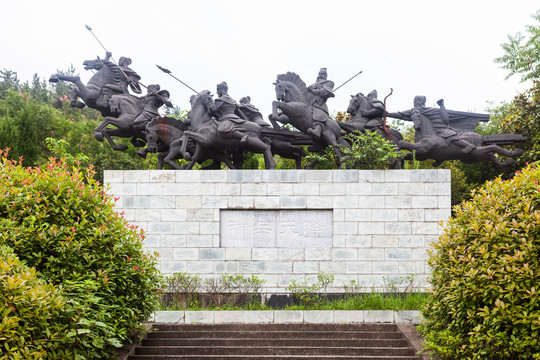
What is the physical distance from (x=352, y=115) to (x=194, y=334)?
6.42 m

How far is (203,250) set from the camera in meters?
9.78

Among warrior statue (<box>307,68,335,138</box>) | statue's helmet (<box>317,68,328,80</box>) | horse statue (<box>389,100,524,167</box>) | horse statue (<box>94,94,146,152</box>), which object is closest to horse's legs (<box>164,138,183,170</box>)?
horse statue (<box>94,94,146,152</box>)

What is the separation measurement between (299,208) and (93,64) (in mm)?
6029

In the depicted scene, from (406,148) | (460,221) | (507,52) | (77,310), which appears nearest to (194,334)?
(77,310)

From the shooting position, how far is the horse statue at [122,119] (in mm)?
11289

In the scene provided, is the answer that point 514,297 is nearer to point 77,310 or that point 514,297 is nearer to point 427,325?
point 427,325

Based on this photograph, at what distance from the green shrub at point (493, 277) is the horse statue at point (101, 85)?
8527mm

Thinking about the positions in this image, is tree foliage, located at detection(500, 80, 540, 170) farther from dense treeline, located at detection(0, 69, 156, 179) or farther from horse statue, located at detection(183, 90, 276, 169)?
dense treeline, located at detection(0, 69, 156, 179)

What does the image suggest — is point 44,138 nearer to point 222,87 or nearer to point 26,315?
point 222,87

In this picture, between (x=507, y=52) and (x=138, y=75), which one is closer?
(x=138, y=75)

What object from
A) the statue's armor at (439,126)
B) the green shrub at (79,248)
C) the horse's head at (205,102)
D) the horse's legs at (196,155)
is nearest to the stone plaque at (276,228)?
the horse's legs at (196,155)

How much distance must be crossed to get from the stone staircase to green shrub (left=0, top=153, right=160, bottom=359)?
964mm

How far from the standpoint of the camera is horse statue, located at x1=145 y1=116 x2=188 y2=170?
434 inches

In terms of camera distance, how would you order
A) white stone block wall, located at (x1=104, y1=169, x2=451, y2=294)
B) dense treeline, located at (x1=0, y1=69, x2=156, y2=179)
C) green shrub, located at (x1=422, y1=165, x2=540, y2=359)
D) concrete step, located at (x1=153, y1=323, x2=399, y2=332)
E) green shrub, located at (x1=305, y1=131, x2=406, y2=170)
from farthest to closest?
dense treeline, located at (x1=0, y1=69, x2=156, y2=179)
green shrub, located at (x1=305, y1=131, x2=406, y2=170)
white stone block wall, located at (x1=104, y1=169, x2=451, y2=294)
concrete step, located at (x1=153, y1=323, x2=399, y2=332)
green shrub, located at (x1=422, y1=165, x2=540, y2=359)
